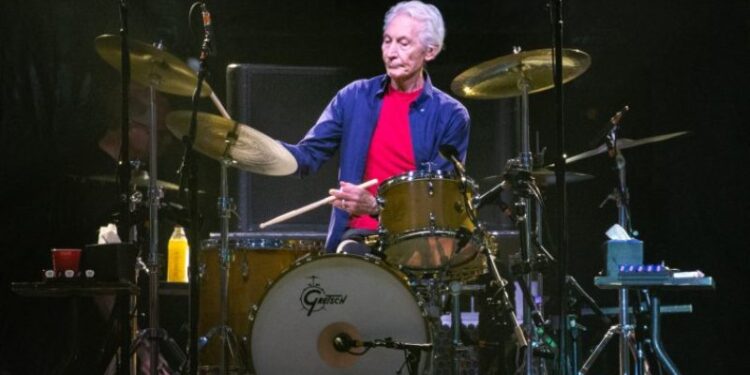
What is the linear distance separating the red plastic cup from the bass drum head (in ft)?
2.98

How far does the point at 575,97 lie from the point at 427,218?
2.87 metres

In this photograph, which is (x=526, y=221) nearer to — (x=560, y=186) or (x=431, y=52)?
(x=560, y=186)

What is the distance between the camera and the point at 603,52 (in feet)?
21.7

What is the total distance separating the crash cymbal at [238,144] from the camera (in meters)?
4.42

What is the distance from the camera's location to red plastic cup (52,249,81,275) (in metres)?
4.44

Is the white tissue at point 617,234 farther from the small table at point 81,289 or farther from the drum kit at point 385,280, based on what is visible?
the small table at point 81,289

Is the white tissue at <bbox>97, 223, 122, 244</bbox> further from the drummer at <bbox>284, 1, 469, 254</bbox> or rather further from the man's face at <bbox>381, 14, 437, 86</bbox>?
the man's face at <bbox>381, 14, 437, 86</bbox>

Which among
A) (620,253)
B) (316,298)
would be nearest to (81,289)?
(316,298)

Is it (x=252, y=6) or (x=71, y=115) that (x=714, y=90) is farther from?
(x=71, y=115)

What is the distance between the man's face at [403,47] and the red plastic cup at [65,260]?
74.9 inches

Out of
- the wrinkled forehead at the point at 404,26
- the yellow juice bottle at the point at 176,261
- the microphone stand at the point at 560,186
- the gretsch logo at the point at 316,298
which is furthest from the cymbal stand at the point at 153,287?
the microphone stand at the point at 560,186

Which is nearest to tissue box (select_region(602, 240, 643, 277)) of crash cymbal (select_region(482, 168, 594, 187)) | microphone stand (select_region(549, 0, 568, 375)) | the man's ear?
crash cymbal (select_region(482, 168, 594, 187))

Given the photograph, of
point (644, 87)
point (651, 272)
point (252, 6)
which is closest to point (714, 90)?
point (644, 87)

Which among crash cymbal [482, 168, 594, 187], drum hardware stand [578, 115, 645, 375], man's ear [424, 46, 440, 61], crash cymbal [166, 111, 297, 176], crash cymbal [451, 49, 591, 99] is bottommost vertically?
drum hardware stand [578, 115, 645, 375]
